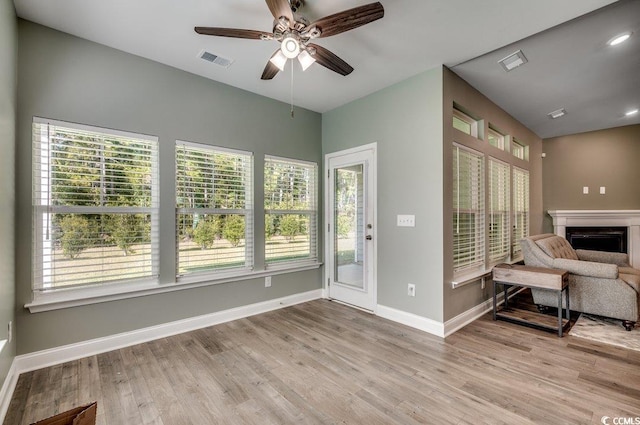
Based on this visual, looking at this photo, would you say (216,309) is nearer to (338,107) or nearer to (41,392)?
(41,392)

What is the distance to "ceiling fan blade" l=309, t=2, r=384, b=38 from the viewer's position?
5.70 feet

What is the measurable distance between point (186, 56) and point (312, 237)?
2677 millimetres

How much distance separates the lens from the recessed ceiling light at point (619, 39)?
8.16 feet

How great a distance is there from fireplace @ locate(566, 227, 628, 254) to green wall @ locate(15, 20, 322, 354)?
5.66m

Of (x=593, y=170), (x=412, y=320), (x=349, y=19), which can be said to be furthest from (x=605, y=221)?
(x=349, y=19)

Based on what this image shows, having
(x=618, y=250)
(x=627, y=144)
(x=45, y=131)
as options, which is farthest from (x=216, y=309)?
(x=627, y=144)

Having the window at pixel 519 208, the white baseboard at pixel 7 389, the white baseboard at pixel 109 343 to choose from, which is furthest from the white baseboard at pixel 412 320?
the white baseboard at pixel 7 389

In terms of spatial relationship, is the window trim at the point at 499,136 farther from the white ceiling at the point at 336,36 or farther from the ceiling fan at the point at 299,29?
the ceiling fan at the point at 299,29

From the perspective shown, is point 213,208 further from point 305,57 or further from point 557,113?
point 557,113

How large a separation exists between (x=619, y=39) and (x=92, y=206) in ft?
16.0

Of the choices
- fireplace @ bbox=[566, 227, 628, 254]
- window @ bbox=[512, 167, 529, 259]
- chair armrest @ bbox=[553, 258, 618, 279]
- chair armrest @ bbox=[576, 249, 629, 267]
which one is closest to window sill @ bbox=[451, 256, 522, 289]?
chair armrest @ bbox=[553, 258, 618, 279]

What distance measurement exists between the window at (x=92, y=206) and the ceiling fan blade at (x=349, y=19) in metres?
2.05

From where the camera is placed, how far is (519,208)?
478 centimetres

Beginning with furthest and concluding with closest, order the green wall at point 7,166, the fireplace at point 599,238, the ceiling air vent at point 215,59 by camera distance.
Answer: the fireplace at point 599,238, the ceiling air vent at point 215,59, the green wall at point 7,166
